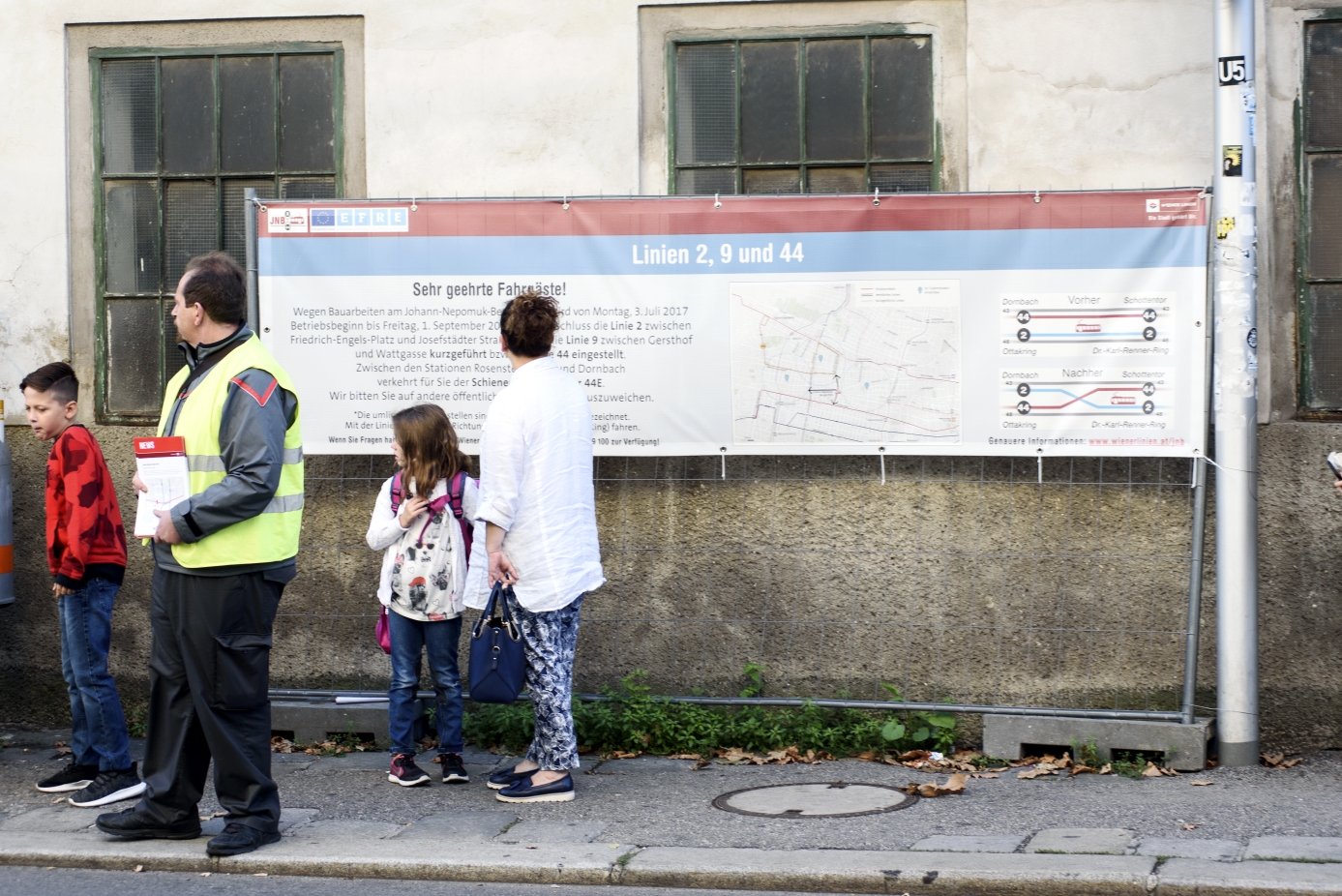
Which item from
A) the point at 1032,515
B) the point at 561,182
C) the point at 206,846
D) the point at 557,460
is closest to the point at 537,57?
the point at 561,182

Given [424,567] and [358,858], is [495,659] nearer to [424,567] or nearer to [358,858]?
[424,567]

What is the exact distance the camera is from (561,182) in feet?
22.7

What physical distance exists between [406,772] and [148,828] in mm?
Answer: 1110

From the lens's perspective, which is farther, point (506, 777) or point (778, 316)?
point (778, 316)

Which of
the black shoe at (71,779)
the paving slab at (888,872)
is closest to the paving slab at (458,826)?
the paving slab at (888,872)

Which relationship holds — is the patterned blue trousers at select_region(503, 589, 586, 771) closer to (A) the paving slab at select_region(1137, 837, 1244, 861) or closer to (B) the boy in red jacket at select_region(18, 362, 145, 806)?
(B) the boy in red jacket at select_region(18, 362, 145, 806)

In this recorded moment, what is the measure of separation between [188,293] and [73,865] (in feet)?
6.81

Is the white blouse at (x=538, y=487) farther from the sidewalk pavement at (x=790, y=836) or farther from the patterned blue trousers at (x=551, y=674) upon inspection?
the sidewalk pavement at (x=790, y=836)

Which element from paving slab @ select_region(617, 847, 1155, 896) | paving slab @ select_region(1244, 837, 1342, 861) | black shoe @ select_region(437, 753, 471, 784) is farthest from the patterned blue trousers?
paving slab @ select_region(1244, 837, 1342, 861)

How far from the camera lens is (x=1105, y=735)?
20.1ft

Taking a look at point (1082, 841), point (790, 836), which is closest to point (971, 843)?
point (1082, 841)

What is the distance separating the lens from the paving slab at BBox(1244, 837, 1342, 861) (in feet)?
15.4

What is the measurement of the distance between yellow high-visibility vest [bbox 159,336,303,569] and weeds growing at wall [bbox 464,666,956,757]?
187 centimetres

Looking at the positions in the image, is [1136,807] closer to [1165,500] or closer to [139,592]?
[1165,500]
